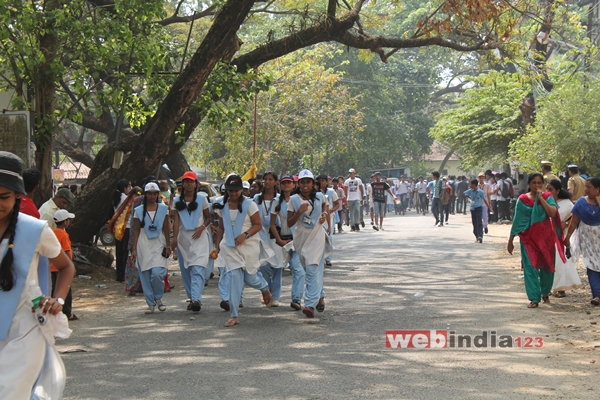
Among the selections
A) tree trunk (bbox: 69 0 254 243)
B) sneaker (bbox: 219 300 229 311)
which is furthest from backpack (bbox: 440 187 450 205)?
sneaker (bbox: 219 300 229 311)

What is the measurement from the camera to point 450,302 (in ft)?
35.6

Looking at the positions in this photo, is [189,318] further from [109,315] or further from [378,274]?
[378,274]

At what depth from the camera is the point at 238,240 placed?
948cm

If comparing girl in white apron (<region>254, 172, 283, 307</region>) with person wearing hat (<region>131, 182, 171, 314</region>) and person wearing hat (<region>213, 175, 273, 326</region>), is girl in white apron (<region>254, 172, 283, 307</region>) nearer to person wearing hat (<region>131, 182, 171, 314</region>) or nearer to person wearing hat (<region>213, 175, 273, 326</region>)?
person wearing hat (<region>213, 175, 273, 326</region>)

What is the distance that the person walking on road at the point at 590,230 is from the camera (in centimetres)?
1033

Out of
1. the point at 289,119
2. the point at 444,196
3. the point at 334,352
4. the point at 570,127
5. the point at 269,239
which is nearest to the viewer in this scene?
the point at 334,352

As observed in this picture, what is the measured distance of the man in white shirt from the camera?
2572cm

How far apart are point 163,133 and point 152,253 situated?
431cm

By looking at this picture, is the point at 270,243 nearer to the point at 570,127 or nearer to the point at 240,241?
the point at 240,241

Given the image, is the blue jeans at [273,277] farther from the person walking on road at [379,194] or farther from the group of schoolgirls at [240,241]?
the person walking on road at [379,194]

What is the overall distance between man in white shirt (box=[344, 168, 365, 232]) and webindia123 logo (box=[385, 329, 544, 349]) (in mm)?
17074

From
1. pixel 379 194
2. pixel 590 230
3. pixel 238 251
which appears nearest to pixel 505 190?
pixel 379 194

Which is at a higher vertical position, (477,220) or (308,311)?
(477,220)

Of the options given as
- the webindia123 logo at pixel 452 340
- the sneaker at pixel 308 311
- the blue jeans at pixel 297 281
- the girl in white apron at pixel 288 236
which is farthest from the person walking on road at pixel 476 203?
the webindia123 logo at pixel 452 340
